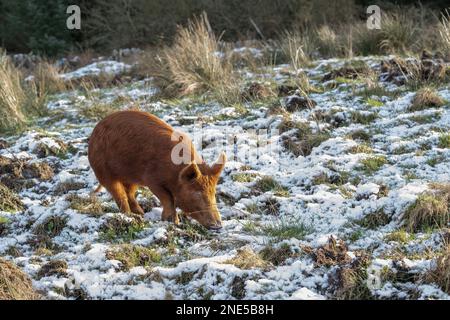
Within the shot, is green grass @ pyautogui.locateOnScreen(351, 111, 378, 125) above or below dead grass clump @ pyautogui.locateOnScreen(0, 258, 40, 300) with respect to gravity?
above

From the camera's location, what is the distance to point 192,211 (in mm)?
5297

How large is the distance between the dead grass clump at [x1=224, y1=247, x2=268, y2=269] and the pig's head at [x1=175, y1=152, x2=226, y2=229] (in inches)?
25.1

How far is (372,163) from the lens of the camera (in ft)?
20.6

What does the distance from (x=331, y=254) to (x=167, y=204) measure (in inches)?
63.1

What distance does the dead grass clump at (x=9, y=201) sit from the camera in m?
6.06

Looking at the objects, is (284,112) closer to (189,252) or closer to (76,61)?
(189,252)

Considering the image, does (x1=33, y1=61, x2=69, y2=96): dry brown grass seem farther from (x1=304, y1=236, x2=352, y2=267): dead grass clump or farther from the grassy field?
(x1=304, y1=236, x2=352, y2=267): dead grass clump

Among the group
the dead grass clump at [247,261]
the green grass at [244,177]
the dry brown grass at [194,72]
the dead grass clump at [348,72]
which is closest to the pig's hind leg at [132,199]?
the green grass at [244,177]

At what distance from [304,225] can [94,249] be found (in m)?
1.70

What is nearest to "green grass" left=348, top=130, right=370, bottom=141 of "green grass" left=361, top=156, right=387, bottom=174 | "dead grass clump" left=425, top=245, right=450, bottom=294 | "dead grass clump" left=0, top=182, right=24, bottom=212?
"green grass" left=361, top=156, right=387, bottom=174

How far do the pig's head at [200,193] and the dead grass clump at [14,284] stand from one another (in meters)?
1.46

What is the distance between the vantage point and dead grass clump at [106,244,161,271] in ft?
15.4

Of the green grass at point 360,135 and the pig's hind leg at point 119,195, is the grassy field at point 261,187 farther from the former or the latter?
the pig's hind leg at point 119,195
